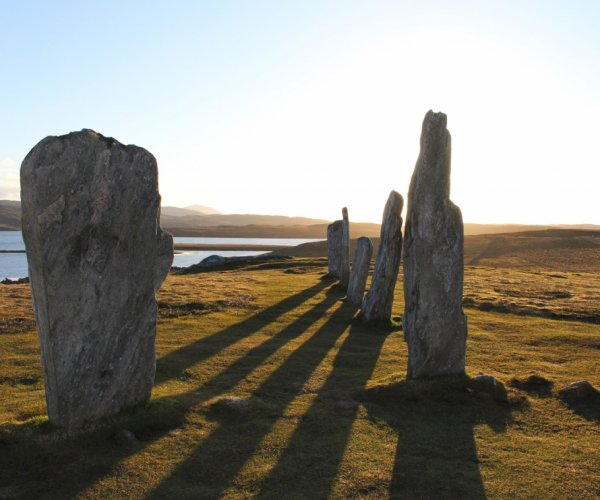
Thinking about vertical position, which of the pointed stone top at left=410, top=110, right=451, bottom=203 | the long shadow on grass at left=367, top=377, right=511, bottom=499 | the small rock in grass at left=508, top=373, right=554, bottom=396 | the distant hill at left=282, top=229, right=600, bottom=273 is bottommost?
the long shadow on grass at left=367, top=377, right=511, bottom=499

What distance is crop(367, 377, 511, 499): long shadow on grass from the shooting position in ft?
26.5

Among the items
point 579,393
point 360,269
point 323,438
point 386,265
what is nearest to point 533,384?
point 579,393

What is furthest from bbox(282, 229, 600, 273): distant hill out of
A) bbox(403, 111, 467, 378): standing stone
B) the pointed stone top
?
the pointed stone top

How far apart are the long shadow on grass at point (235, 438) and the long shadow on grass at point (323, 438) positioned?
0.61 metres

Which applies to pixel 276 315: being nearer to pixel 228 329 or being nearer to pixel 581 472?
pixel 228 329

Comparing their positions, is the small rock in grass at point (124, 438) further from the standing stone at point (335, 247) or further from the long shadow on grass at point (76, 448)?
the standing stone at point (335, 247)

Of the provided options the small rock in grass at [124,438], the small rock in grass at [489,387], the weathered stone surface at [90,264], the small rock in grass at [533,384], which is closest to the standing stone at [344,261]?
the small rock in grass at [533,384]

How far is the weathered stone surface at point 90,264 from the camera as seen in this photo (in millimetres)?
8555

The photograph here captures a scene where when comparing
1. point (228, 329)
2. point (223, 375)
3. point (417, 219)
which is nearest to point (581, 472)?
point (417, 219)

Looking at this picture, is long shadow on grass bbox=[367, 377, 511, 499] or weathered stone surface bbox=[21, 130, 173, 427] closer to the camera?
long shadow on grass bbox=[367, 377, 511, 499]

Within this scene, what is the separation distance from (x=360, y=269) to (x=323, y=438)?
15.9 m

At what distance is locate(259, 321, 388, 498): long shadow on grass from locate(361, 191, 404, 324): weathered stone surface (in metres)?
4.99

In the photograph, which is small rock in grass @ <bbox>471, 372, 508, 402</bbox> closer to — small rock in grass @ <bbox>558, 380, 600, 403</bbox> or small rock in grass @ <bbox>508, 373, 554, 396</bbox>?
small rock in grass @ <bbox>508, 373, 554, 396</bbox>

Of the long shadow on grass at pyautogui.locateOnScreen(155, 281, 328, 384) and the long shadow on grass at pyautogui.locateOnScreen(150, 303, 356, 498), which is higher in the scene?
the long shadow on grass at pyautogui.locateOnScreen(155, 281, 328, 384)
